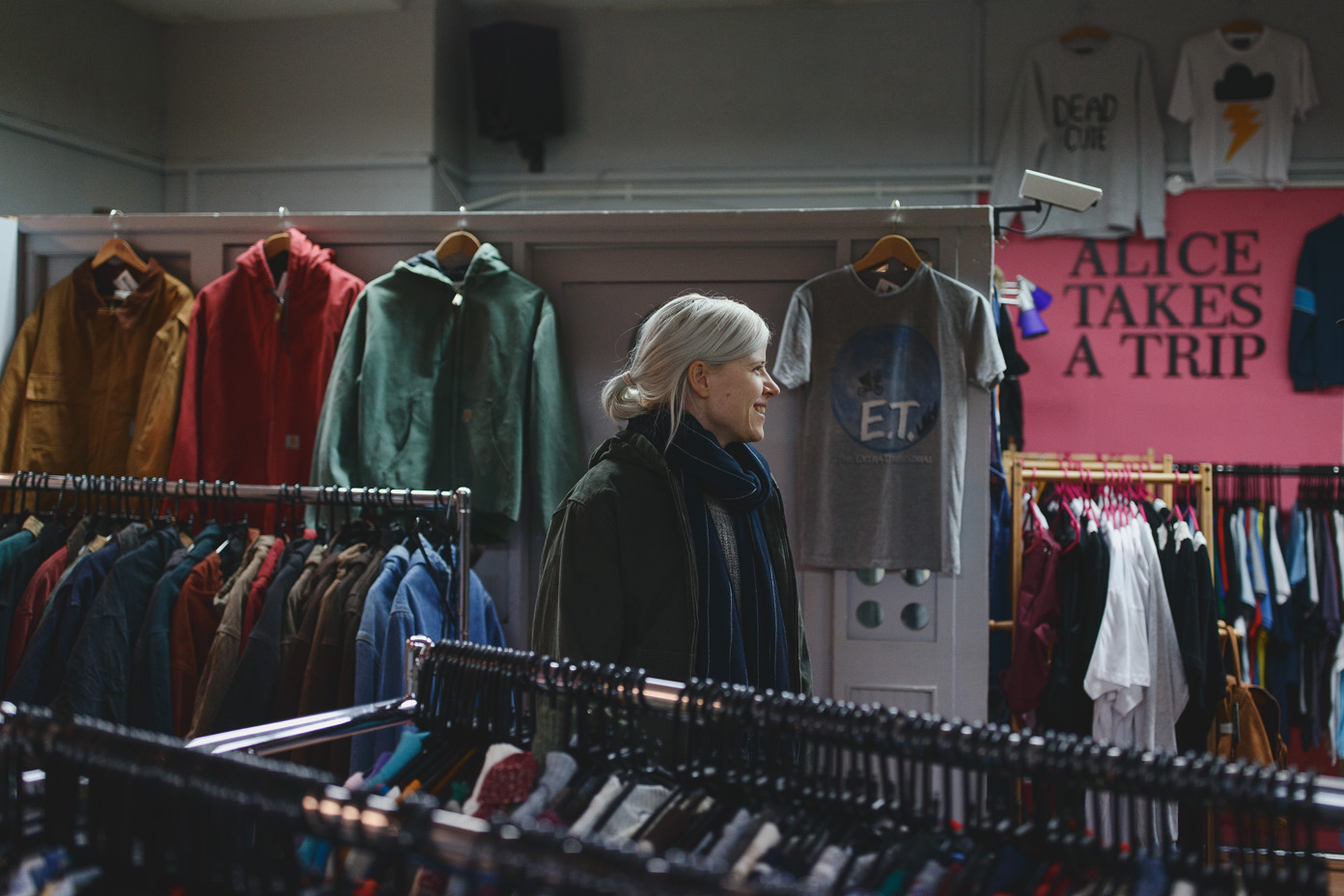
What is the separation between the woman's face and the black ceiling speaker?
3.65 meters

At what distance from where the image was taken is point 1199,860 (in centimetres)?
78

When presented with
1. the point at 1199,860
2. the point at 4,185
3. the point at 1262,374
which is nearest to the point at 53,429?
the point at 4,185

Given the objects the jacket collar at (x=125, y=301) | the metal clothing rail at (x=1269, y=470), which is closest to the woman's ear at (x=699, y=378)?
Result: the jacket collar at (x=125, y=301)

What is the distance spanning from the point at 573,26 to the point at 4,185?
279 centimetres

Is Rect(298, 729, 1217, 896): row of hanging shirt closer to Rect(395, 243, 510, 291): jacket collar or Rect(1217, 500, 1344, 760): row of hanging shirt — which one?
Rect(395, 243, 510, 291): jacket collar

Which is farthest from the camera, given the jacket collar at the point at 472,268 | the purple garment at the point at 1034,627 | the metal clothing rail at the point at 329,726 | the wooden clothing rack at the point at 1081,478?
the wooden clothing rack at the point at 1081,478

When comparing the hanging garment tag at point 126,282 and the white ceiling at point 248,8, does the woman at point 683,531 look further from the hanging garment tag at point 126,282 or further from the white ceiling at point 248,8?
the white ceiling at point 248,8

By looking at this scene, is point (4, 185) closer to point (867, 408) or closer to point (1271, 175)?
point (867, 408)

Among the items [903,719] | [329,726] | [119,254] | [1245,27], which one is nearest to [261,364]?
[119,254]

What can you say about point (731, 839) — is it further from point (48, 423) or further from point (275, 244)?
point (48, 423)

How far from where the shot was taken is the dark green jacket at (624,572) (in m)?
1.62

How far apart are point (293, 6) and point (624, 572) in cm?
451

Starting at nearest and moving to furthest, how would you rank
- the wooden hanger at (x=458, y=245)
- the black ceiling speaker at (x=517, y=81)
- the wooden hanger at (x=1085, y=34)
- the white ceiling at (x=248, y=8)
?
1. the wooden hanger at (x=458, y=245)
2. the wooden hanger at (x=1085, y=34)
3. the white ceiling at (x=248, y=8)
4. the black ceiling speaker at (x=517, y=81)

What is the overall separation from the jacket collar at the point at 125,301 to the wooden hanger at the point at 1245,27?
4.72 m
